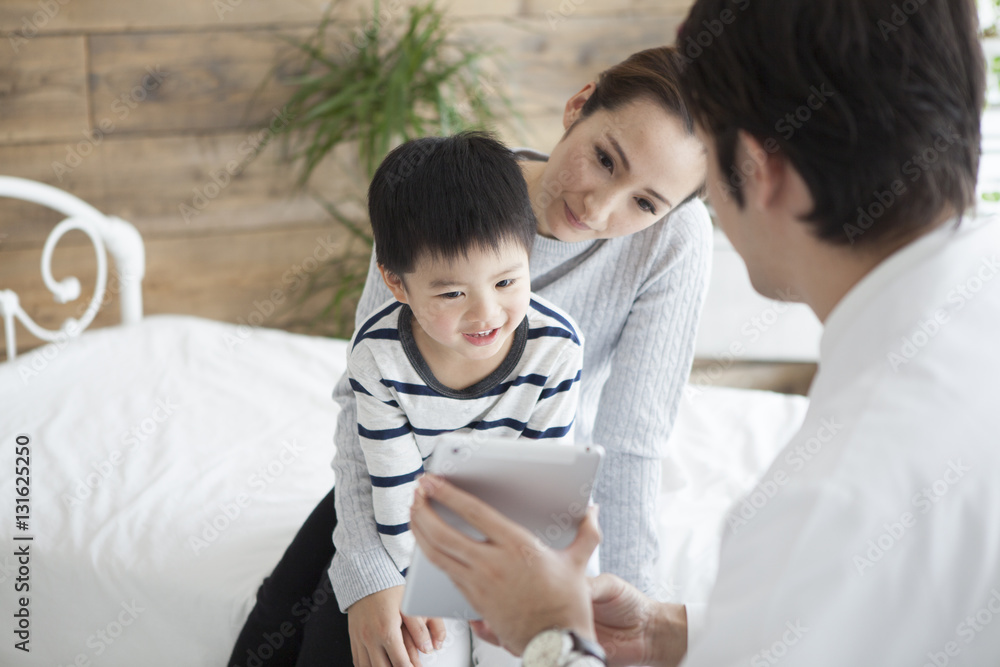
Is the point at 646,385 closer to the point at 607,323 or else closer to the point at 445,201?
the point at 607,323

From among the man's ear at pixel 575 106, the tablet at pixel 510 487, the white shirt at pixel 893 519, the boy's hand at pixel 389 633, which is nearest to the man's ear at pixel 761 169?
the white shirt at pixel 893 519

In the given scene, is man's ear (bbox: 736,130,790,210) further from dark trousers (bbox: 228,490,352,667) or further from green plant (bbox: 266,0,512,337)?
green plant (bbox: 266,0,512,337)

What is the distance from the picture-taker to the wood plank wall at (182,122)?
84.7 inches

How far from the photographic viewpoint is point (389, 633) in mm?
1039

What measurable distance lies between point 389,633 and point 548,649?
0.36 m

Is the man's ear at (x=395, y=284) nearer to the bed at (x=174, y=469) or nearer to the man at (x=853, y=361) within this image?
the man at (x=853, y=361)

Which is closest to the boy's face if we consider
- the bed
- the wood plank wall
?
the bed

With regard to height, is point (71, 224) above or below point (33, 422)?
above

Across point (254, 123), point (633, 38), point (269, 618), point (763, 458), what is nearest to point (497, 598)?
point (269, 618)

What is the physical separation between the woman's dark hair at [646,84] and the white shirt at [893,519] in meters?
0.47

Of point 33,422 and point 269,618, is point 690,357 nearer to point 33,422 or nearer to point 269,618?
Answer: point 269,618

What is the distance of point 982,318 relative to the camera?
689 mm

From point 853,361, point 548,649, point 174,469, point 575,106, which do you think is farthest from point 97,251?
point 853,361

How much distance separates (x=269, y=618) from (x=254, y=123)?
5.13 feet
